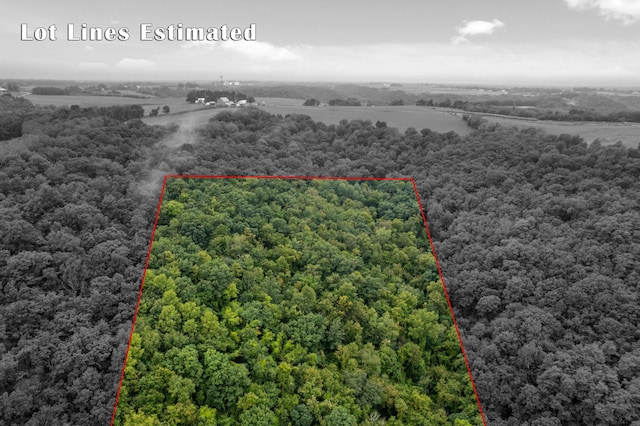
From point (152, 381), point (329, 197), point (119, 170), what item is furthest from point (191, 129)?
point (152, 381)

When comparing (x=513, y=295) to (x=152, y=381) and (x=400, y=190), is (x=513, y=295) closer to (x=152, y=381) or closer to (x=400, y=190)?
(x=400, y=190)

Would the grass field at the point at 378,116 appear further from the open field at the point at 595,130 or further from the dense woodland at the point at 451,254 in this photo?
the dense woodland at the point at 451,254

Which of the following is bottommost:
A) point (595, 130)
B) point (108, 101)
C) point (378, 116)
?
point (595, 130)

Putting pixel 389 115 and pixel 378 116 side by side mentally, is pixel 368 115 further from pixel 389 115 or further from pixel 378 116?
pixel 389 115

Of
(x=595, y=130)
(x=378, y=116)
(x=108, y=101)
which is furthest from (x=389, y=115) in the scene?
(x=108, y=101)

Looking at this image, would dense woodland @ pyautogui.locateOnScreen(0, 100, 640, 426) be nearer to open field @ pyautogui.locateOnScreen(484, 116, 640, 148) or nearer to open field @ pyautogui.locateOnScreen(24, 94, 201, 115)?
open field @ pyautogui.locateOnScreen(484, 116, 640, 148)
